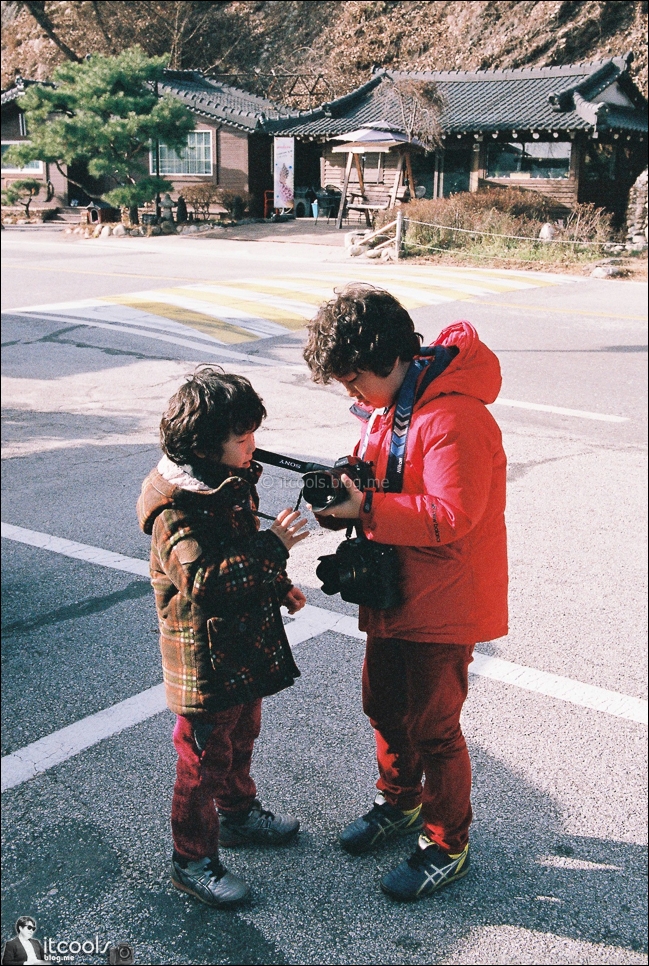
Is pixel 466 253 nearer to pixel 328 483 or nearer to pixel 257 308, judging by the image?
pixel 257 308

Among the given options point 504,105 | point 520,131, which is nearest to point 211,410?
point 520,131

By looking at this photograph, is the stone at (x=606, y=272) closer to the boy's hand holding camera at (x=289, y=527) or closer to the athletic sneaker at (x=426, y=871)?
the athletic sneaker at (x=426, y=871)

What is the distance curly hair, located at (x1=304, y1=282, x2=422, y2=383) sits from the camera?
1.14 m

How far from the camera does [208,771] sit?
2355mm

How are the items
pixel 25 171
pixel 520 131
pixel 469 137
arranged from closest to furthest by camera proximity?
1. pixel 520 131
2. pixel 469 137
3. pixel 25 171

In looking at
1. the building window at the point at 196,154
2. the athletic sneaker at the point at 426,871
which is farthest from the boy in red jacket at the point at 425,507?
the building window at the point at 196,154

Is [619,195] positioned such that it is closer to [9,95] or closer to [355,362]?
[9,95]

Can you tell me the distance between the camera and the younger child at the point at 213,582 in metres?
1.06

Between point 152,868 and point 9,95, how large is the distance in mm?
41169

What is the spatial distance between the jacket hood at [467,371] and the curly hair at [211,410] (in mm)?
561

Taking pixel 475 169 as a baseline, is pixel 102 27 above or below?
above

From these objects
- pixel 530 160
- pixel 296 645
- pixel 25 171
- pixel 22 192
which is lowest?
pixel 296 645

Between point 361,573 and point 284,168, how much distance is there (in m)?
32.3

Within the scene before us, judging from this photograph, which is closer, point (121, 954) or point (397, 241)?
point (121, 954)
